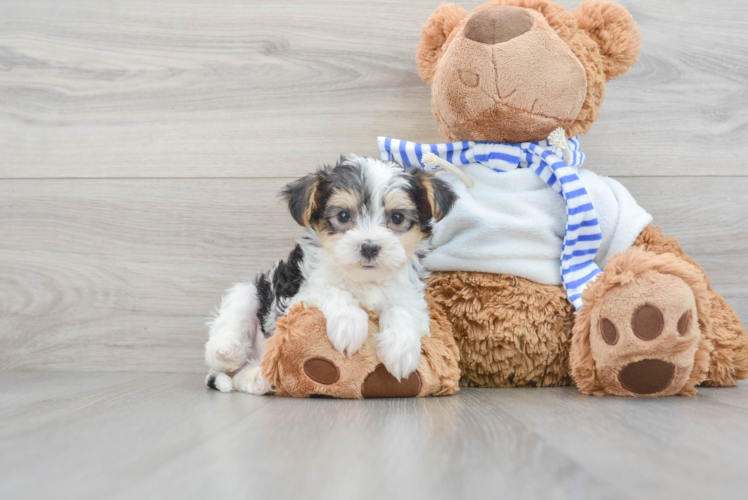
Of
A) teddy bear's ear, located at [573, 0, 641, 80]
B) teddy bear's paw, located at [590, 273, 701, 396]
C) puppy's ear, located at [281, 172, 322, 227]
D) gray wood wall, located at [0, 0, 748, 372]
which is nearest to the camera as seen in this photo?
teddy bear's paw, located at [590, 273, 701, 396]

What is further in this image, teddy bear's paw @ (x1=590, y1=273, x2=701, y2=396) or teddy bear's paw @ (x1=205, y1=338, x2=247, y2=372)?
teddy bear's paw @ (x1=205, y1=338, x2=247, y2=372)

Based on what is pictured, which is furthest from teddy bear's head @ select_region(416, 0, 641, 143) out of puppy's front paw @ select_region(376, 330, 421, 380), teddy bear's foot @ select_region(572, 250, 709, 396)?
puppy's front paw @ select_region(376, 330, 421, 380)

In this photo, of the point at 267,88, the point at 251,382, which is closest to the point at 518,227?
the point at 251,382

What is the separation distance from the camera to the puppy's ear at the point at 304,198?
4.75 ft

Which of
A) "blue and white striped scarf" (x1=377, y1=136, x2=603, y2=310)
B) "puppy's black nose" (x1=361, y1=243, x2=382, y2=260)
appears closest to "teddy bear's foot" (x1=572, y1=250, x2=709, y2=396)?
"blue and white striped scarf" (x1=377, y1=136, x2=603, y2=310)

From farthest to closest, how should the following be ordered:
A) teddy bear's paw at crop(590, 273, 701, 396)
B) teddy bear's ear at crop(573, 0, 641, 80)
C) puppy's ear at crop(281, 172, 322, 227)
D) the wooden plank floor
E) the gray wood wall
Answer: the gray wood wall, teddy bear's ear at crop(573, 0, 641, 80), puppy's ear at crop(281, 172, 322, 227), teddy bear's paw at crop(590, 273, 701, 396), the wooden plank floor

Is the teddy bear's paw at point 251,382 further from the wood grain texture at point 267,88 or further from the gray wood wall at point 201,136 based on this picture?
the wood grain texture at point 267,88

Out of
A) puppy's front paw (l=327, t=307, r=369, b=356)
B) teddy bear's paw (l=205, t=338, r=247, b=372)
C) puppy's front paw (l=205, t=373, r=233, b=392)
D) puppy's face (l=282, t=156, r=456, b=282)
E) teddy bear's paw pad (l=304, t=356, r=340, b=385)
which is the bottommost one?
puppy's front paw (l=205, t=373, r=233, b=392)

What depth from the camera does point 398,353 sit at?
135 centimetres

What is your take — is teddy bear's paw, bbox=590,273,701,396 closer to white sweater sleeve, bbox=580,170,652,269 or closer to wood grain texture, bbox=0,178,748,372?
white sweater sleeve, bbox=580,170,652,269

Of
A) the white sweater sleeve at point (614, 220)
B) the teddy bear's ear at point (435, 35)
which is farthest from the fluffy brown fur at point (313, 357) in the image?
the teddy bear's ear at point (435, 35)

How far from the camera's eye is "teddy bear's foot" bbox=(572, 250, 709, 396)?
4.24 ft

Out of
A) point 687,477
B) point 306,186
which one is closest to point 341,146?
point 306,186

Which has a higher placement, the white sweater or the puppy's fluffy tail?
the white sweater
